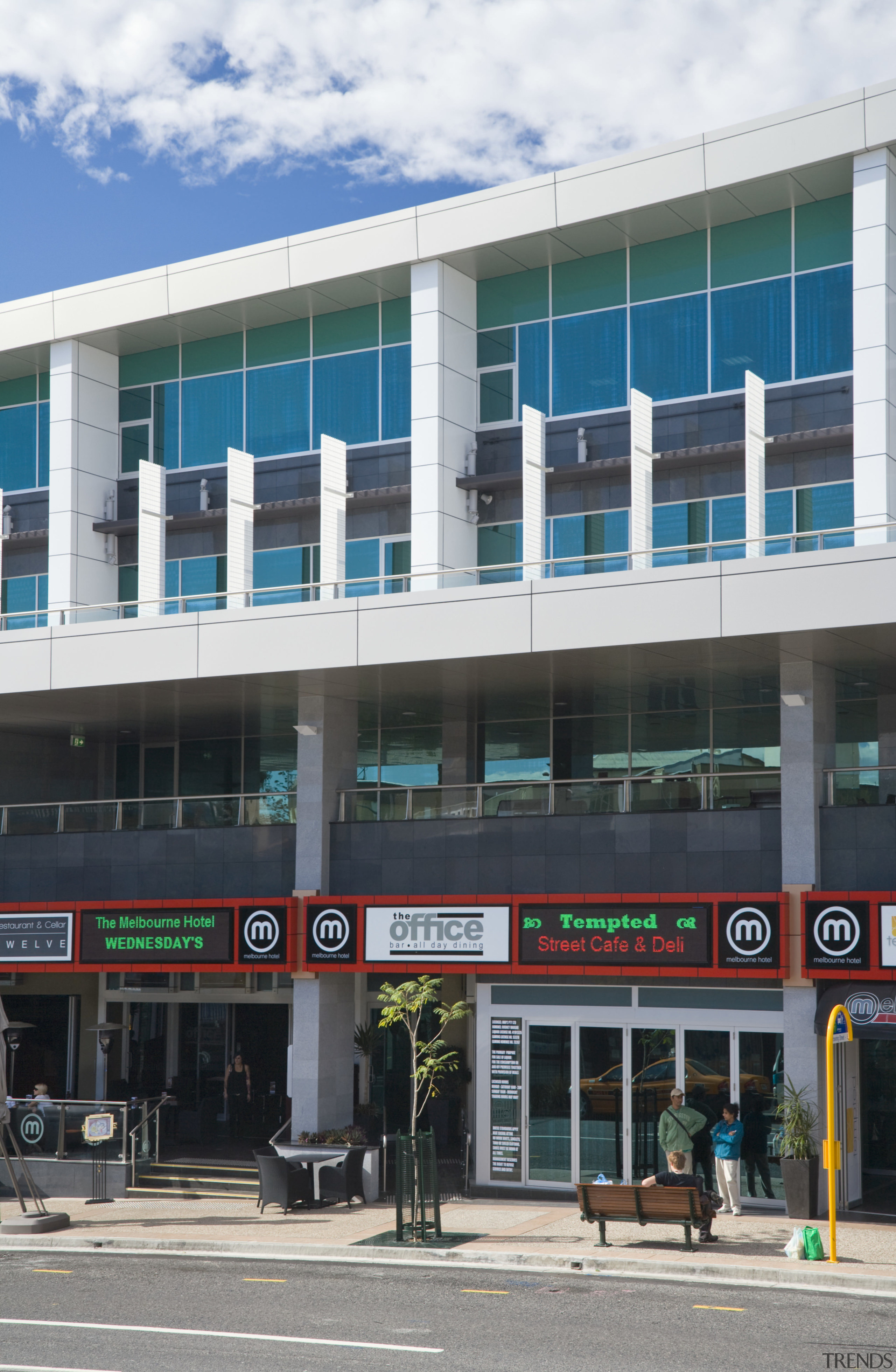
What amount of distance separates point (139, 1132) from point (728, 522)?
45.4 ft

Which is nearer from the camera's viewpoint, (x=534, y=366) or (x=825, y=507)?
(x=825, y=507)

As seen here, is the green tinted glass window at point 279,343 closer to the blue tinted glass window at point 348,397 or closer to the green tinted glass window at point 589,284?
the blue tinted glass window at point 348,397

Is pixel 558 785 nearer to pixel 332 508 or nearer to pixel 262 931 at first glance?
pixel 262 931

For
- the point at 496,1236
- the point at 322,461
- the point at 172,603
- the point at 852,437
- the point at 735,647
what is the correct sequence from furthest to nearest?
the point at 172,603 < the point at 322,461 < the point at 852,437 < the point at 735,647 < the point at 496,1236

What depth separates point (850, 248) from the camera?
2344cm

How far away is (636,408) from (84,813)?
12252 millimetres

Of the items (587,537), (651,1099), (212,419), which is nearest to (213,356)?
(212,419)

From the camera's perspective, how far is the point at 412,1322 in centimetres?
1299

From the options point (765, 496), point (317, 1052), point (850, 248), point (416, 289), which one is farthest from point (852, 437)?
point (317, 1052)

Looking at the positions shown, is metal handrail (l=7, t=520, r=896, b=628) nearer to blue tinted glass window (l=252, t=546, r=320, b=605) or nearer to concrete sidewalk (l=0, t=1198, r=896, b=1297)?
blue tinted glass window (l=252, t=546, r=320, b=605)

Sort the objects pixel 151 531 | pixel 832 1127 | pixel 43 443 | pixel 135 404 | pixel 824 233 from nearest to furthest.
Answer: pixel 832 1127 < pixel 824 233 < pixel 151 531 < pixel 135 404 < pixel 43 443

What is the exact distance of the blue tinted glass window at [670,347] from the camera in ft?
80.7

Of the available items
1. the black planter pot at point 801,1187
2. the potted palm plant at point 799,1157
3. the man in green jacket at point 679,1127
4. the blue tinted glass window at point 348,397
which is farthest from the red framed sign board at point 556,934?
the blue tinted glass window at point 348,397

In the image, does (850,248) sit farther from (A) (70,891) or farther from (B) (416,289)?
(A) (70,891)
